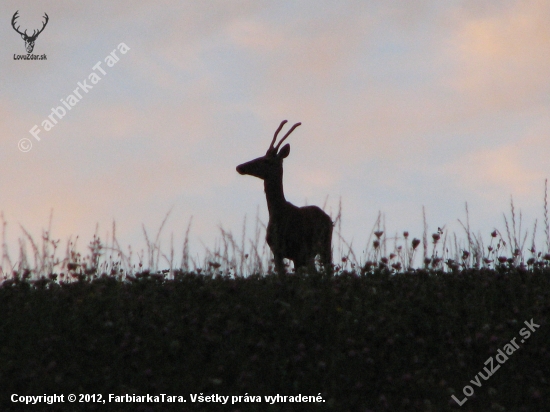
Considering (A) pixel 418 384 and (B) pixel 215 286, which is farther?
(B) pixel 215 286

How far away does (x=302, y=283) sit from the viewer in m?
8.84

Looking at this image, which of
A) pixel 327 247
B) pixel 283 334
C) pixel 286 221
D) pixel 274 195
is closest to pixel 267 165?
pixel 274 195

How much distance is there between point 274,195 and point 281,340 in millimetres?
4340

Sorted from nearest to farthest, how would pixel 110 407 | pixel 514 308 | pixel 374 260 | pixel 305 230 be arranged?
pixel 110 407, pixel 514 308, pixel 374 260, pixel 305 230

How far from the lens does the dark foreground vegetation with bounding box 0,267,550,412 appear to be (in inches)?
265

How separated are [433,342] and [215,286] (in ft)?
8.46

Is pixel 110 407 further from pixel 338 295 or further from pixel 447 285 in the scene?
pixel 447 285

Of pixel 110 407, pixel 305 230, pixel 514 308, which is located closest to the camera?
pixel 110 407


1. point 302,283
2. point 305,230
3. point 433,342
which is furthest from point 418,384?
point 305,230

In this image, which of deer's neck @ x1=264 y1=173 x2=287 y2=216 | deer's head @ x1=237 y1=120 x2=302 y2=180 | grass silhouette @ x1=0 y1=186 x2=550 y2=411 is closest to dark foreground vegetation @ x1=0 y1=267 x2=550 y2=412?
grass silhouette @ x1=0 y1=186 x2=550 y2=411

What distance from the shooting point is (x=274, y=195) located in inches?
455

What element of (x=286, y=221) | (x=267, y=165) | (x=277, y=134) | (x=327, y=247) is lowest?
(x=327, y=247)

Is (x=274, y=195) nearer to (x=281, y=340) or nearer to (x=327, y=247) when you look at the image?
(x=327, y=247)

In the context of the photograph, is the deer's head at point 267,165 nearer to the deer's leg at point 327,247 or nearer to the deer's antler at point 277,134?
the deer's antler at point 277,134
